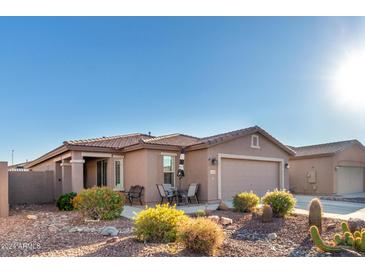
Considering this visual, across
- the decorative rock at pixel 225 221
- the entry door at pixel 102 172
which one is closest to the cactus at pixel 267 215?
the decorative rock at pixel 225 221

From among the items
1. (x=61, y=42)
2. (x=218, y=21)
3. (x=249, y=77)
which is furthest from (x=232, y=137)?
(x=61, y=42)

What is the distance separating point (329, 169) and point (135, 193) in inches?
570

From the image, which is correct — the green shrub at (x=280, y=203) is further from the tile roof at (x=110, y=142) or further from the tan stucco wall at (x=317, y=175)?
the tan stucco wall at (x=317, y=175)

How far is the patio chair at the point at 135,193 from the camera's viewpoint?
1511cm

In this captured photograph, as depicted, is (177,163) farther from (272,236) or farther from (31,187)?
(272,236)

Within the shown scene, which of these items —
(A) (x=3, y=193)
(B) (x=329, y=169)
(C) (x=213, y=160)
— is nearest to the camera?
(A) (x=3, y=193)

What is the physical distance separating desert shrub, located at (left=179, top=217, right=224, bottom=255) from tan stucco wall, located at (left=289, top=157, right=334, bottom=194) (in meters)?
18.8

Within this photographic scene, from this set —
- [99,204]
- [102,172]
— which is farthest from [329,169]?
[99,204]

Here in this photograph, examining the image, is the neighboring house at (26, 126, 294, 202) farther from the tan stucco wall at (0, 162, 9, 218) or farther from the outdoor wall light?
the tan stucco wall at (0, 162, 9, 218)

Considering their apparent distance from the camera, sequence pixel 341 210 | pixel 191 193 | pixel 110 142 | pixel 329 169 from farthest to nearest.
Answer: pixel 329 169
pixel 110 142
pixel 191 193
pixel 341 210

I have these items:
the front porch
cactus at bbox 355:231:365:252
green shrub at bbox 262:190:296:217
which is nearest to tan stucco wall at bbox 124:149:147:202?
the front porch

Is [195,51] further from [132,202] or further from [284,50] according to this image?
[132,202]

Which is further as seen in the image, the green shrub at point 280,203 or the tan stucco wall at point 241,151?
the tan stucco wall at point 241,151

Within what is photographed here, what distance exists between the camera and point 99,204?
10.6m
